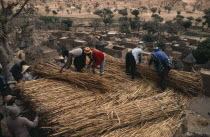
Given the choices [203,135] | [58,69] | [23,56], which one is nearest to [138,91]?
[203,135]

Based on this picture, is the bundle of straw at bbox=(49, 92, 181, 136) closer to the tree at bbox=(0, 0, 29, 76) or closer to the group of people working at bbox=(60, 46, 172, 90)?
the group of people working at bbox=(60, 46, 172, 90)

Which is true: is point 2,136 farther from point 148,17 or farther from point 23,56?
point 148,17

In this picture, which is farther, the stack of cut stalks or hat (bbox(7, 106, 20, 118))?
the stack of cut stalks

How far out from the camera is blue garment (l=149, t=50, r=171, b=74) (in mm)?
4660

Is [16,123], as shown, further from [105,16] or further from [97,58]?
[105,16]

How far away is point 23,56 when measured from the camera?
16672 millimetres

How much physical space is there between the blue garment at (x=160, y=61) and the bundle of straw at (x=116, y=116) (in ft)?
3.24

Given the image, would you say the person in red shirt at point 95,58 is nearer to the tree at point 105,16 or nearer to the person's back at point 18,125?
the person's back at point 18,125

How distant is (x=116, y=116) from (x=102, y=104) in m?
0.46

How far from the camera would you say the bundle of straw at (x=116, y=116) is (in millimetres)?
3041

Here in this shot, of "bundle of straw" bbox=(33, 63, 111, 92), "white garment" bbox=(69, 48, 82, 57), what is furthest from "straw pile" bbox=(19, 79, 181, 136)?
"white garment" bbox=(69, 48, 82, 57)

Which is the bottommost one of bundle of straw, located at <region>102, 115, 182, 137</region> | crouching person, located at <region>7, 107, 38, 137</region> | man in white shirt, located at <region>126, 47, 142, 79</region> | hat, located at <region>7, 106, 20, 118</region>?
bundle of straw, located at <region>102, 115, 182, 137</region>

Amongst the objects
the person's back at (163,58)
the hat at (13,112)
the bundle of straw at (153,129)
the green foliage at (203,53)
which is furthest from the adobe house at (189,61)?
the hat at (13,112)

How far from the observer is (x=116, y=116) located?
3.31 meters
